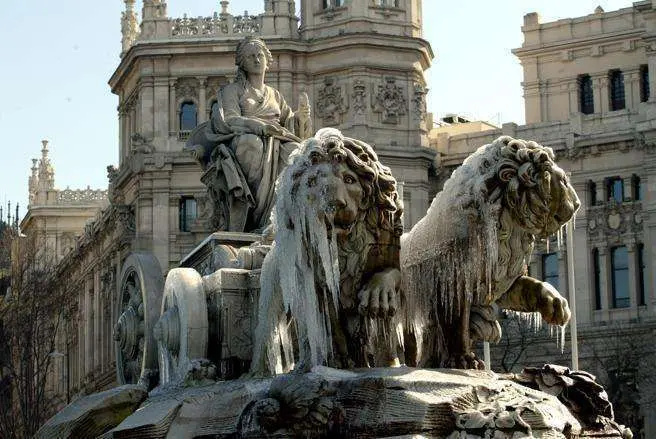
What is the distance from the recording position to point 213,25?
279 feet

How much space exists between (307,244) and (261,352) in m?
1.92

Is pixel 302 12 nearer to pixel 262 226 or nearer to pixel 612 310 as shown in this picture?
pixel 612 310

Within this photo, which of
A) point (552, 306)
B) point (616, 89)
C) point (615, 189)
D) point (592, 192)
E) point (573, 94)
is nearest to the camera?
point (552, 306)

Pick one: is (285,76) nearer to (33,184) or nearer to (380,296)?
(33,184)

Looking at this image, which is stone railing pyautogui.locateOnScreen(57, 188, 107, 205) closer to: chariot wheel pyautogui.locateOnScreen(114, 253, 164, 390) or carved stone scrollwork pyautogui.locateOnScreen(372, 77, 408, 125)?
carved stone scrollwork pyautogui.locateOnScreen(372, 77, 408, 125)

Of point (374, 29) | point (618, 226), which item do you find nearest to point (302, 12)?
point (374, 29)

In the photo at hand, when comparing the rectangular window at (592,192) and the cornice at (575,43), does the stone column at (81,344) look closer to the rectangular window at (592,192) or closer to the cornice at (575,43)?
the cornice at (575,43)

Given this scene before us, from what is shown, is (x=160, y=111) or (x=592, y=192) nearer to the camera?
(x=592, y=192)

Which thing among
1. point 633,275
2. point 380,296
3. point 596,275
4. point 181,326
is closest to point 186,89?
point 596,275

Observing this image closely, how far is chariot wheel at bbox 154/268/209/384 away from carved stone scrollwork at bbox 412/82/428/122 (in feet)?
213

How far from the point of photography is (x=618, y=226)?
7900 cm

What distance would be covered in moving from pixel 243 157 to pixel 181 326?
2.54 m

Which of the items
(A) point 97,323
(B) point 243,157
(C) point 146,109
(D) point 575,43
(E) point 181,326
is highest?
(D) point 575,43

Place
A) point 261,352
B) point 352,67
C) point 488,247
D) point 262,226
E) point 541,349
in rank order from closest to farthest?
1. point 488,247
2. point 261,352
3. point 262,226
4. point 541,349
5. point 352,67
